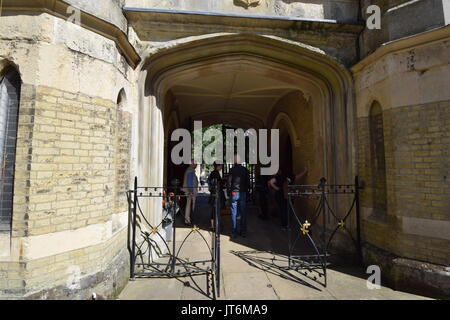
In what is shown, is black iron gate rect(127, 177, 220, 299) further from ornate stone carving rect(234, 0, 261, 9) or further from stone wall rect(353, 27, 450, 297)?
ornate stone carving rect(234, 0, 261, 9)

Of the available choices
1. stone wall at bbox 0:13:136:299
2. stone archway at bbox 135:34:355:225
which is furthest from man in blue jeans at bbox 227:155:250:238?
stone wall at bbox 0:13:136:299

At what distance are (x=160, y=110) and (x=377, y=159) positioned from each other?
3.86m

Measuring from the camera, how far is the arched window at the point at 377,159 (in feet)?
13.0

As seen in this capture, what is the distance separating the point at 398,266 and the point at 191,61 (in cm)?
460

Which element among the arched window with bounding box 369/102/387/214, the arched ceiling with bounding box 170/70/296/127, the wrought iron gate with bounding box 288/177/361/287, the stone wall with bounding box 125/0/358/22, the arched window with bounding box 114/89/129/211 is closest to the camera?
the arched window with bounding box 114/89/129/211

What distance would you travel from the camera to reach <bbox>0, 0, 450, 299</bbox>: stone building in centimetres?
264

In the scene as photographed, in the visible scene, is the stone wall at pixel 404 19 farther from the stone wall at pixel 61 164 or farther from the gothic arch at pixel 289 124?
the stone wall at pixel 61 164

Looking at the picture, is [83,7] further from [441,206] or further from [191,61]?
[441,206]

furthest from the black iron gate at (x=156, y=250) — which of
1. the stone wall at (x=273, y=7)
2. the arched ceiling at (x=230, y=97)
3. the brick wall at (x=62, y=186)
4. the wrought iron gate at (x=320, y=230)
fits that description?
the arched ceiling at (x=230, y=97)

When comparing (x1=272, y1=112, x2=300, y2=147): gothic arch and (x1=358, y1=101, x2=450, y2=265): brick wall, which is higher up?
(x1=272, y1=112, x2=300, y2=147): gothic arch

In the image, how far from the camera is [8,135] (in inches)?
105

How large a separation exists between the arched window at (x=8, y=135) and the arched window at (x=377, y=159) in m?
4.81

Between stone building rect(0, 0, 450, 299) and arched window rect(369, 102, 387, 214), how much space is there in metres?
0.02

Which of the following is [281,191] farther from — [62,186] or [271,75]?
[62,186]
